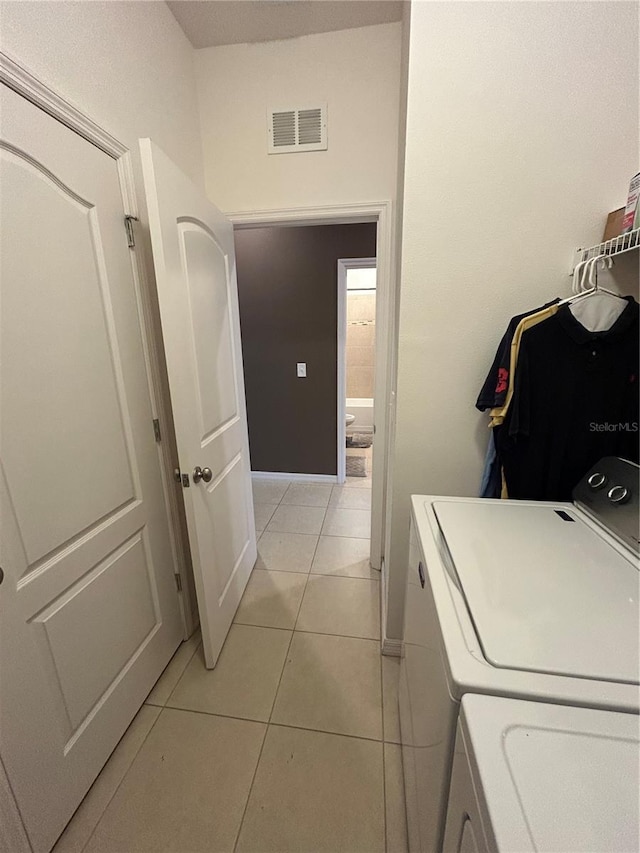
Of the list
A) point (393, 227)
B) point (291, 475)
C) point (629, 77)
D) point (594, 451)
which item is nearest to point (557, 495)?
point (594, 451)

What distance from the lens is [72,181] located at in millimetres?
968

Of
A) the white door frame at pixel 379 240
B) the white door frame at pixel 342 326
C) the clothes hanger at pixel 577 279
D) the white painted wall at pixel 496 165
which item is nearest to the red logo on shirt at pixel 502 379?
the white painted wall at pixel 496 165

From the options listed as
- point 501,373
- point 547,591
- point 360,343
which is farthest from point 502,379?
point 360,343

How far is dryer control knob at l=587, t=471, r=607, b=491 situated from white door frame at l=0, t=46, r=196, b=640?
1.51 m

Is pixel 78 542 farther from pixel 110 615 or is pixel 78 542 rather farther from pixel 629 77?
pixel 629 77

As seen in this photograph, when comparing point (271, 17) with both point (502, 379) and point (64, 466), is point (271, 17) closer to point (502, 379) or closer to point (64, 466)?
point (502, 379)

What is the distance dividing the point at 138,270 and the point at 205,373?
44 cm

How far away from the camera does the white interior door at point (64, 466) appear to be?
84 cm

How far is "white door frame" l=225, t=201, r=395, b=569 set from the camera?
1642 mm

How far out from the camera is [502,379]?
1036 millimetres

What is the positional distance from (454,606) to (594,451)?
0.71 metres

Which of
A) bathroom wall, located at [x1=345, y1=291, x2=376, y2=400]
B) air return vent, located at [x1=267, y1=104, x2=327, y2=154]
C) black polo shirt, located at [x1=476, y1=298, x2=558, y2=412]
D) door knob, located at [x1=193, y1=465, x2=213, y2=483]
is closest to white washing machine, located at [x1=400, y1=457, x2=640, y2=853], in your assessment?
black polo shirt, located at [x1=476, y1=298, x2=558, y2=412]

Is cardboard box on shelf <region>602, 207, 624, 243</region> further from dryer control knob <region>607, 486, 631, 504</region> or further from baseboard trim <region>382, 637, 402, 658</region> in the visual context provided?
baseboard trim <region>382, 637, 402, 658</region>

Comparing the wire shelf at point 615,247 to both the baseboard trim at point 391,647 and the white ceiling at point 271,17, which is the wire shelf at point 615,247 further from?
the baseboard trim at point 391,647
